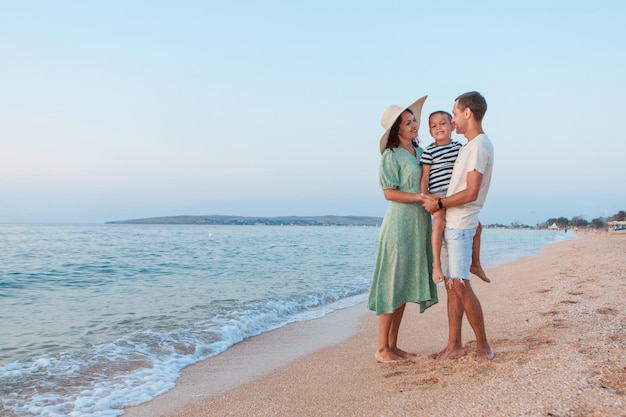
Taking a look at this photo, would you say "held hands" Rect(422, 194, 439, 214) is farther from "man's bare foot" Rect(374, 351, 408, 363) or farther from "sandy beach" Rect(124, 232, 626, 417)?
"man's bare foot" Rect(374, 351, 408, 363)

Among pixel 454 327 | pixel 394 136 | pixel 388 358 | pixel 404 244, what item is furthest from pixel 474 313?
pixel 394 136

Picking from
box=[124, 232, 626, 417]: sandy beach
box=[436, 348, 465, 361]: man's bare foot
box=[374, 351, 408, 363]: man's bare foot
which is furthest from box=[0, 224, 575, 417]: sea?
box=[436, 348, 465, 361]: man's bare foot

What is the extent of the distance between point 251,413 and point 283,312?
4477 millimetres

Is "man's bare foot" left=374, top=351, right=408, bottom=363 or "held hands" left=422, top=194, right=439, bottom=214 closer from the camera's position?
"held hands" left=422, top=194, right=439, bottom=214

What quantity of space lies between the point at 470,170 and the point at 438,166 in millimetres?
331

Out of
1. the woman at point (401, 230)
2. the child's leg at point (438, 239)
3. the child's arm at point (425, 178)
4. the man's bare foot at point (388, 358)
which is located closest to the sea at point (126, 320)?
the man's bare foot at point (388, 358)

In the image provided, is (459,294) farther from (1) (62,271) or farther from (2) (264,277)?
(1) (62,271)

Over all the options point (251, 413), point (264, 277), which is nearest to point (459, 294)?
point (251, 413)

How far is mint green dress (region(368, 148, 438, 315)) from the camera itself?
148 inches

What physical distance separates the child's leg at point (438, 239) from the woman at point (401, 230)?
25cm

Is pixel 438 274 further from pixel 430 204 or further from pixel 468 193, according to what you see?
pixel 468 193

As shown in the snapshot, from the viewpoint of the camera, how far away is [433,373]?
329 cm

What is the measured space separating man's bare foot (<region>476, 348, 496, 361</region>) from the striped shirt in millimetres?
1174

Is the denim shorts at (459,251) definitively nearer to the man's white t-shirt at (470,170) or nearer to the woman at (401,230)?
the man's white t-shirt at (470,170)
